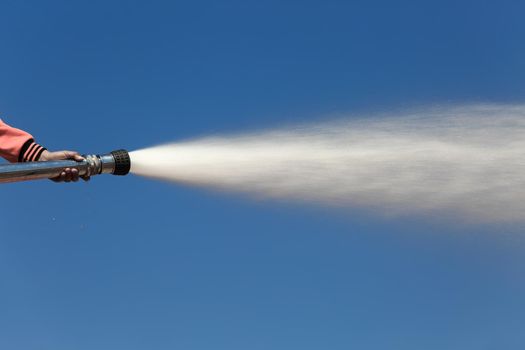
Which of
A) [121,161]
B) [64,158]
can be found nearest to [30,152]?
[64,158]

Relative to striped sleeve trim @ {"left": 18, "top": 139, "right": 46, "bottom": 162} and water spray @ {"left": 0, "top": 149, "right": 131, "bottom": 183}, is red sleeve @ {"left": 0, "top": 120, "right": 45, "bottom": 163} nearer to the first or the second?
striped sleeve trim @ {"left": 18, "top": 139, "right": 46, "bottom": 162}

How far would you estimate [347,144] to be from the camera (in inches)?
420

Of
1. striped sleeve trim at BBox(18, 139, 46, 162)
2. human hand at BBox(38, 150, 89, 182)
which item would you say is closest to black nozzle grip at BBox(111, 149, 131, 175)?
human hand at BBox(38, 150, 89, 182)

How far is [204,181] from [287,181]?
1711 millimetres

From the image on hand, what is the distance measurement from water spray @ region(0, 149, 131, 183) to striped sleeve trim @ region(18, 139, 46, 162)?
637 mm

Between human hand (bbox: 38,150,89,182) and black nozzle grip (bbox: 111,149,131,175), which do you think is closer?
human hand (bbox: 38,150,89,182)

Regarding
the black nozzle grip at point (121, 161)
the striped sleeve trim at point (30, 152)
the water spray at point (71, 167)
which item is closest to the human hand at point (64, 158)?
the water spray at point (71, 167)

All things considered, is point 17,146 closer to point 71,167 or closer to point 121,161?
point 71,167

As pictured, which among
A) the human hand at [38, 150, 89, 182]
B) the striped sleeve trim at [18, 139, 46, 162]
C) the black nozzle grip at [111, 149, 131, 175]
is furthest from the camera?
the striped sleeve trim at [18, 139, 46, 162]

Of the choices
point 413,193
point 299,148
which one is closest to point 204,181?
point 299,148

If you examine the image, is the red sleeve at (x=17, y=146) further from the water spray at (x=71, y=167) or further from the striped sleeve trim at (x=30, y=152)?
the water spray at (x=71, y=167)

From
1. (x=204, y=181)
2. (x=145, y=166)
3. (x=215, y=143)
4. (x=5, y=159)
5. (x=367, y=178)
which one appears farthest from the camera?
(x=367, y=178)

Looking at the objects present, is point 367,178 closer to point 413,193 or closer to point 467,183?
point 413,193

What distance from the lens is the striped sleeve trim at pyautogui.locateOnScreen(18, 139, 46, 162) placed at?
6973 mm
